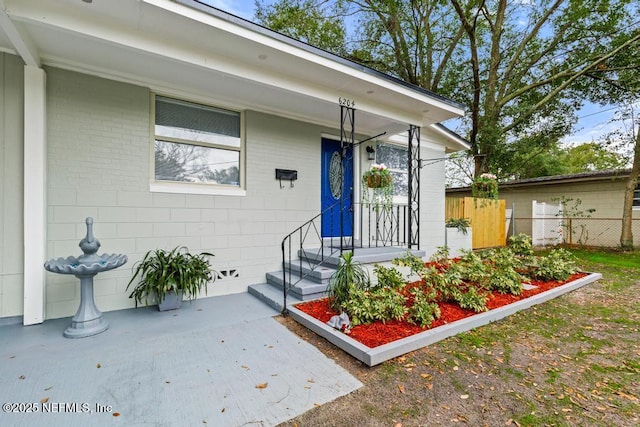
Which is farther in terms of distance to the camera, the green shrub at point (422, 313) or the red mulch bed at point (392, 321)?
the green shrub at point (422, 313)

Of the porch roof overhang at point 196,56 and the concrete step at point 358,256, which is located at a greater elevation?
the porch roof overhang at point 196,56

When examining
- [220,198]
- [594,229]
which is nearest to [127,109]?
[220,198]

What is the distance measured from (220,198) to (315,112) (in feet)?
7.52

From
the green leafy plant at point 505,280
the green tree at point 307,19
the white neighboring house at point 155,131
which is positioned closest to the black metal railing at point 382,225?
the white neighboring house at point 155,131

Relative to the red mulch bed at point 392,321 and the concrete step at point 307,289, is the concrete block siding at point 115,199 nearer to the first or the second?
the concrete step at point 307,289

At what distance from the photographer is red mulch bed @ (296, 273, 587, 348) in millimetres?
2730

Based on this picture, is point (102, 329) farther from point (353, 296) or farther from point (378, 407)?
point (378, 407)

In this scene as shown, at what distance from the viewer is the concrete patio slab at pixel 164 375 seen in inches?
71.1

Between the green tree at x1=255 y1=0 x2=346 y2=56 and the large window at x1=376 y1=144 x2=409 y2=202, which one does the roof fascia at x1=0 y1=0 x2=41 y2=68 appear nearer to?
the large window at x1=376 y1=144 x2=409 y2=202

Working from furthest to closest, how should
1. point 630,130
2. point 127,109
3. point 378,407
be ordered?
1. point 630,130
2. point 127,109
3. point 378,407

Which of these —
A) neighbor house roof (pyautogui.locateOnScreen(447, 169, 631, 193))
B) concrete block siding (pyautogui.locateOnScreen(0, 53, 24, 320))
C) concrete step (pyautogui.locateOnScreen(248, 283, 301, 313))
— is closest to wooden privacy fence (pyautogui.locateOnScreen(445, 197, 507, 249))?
neighbor house roof (pyautogui.locateOnScreen(447, 169, 631, 193))

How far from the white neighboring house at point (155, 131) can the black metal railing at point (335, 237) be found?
1.00 ft

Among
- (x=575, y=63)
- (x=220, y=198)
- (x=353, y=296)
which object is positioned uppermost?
(x=575, y=63)

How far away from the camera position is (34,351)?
8.41ft
